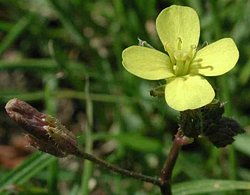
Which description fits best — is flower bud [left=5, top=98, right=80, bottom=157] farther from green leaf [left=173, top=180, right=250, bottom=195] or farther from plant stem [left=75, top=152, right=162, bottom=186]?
green leaf [left=173, top=180, right=250, bottom=195]

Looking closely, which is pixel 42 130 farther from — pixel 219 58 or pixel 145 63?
pixel 219 58

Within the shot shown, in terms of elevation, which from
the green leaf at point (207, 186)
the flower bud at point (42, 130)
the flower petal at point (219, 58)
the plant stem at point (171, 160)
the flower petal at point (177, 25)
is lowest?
the green leaf at point (207, 186)

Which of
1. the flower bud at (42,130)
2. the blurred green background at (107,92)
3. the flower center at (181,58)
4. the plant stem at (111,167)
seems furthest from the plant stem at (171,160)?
the blurred green background at (107,92)

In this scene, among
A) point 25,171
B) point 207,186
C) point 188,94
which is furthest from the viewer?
point 25,171

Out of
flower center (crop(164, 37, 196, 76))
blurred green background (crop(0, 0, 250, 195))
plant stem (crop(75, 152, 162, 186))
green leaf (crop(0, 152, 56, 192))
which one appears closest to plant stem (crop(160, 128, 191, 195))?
plant stem (crop(75, 152, 162, 186))

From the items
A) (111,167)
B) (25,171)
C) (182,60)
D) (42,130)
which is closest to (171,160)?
(111,167)

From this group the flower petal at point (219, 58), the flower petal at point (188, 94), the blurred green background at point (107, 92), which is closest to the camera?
the flower petal at point (188, 94)

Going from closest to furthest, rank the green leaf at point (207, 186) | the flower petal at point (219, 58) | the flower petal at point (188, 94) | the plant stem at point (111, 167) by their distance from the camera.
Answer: the flower petal at point (188, 94) < the flower petal at point (219, 58) < the plant stem at point (111, 167) < the green leaf at point (207, 186)

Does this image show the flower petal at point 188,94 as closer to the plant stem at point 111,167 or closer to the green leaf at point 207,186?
the plant stem at point 111,167
